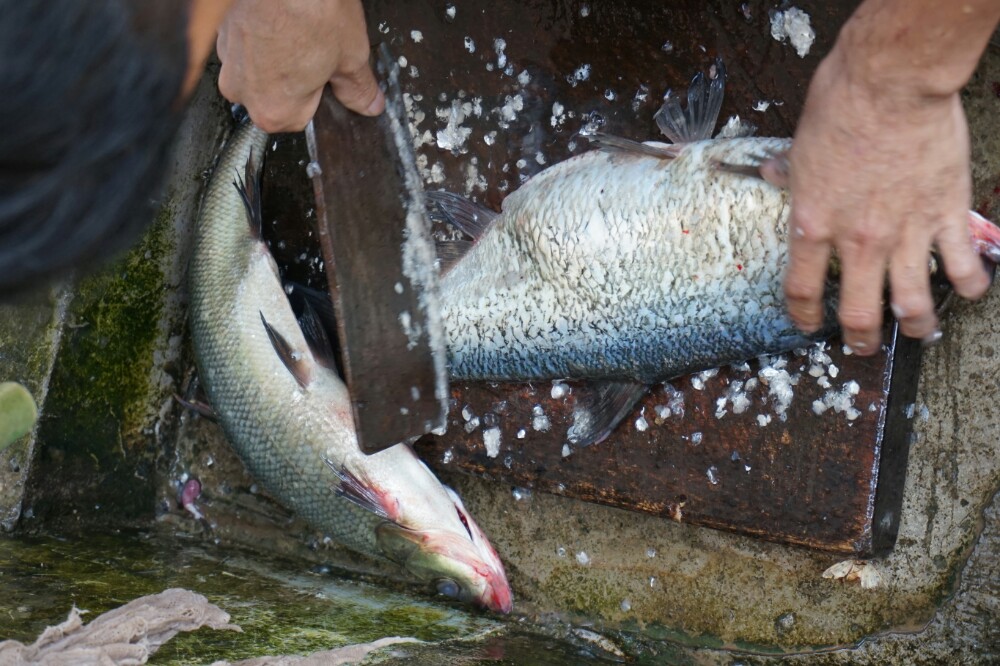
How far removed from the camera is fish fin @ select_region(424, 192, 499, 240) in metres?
3.44

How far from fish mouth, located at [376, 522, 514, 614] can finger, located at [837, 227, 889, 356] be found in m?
1.80

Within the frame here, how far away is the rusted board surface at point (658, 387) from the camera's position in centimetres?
316

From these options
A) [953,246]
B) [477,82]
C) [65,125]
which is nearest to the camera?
[65,125]

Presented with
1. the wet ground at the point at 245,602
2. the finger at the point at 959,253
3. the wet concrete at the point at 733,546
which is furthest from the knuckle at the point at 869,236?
the wet ground at the point at 245,602

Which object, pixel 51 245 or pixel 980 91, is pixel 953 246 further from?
pixel 51 245

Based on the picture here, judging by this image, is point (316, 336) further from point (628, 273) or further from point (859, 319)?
Answer: point (859, 319)

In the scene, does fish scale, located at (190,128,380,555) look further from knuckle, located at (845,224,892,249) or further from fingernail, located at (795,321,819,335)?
knuckle, located at (845,224,892,249)

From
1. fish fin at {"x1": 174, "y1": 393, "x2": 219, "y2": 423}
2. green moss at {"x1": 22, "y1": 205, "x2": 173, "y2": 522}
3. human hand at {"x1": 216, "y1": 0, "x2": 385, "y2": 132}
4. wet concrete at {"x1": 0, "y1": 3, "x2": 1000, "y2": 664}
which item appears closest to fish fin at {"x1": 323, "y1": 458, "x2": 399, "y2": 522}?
wet concrete at {"x1": 0, "y1": 3, "x2": 1000, "y2": 664}

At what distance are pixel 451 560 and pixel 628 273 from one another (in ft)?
4.62

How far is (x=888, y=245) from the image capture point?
2.28 metres

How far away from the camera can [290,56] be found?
262 cm

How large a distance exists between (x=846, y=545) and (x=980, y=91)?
5.51ft

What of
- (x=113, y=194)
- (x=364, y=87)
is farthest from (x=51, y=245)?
(x=364, y=87)

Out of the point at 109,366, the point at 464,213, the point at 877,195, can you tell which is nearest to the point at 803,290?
the point at 877,195
